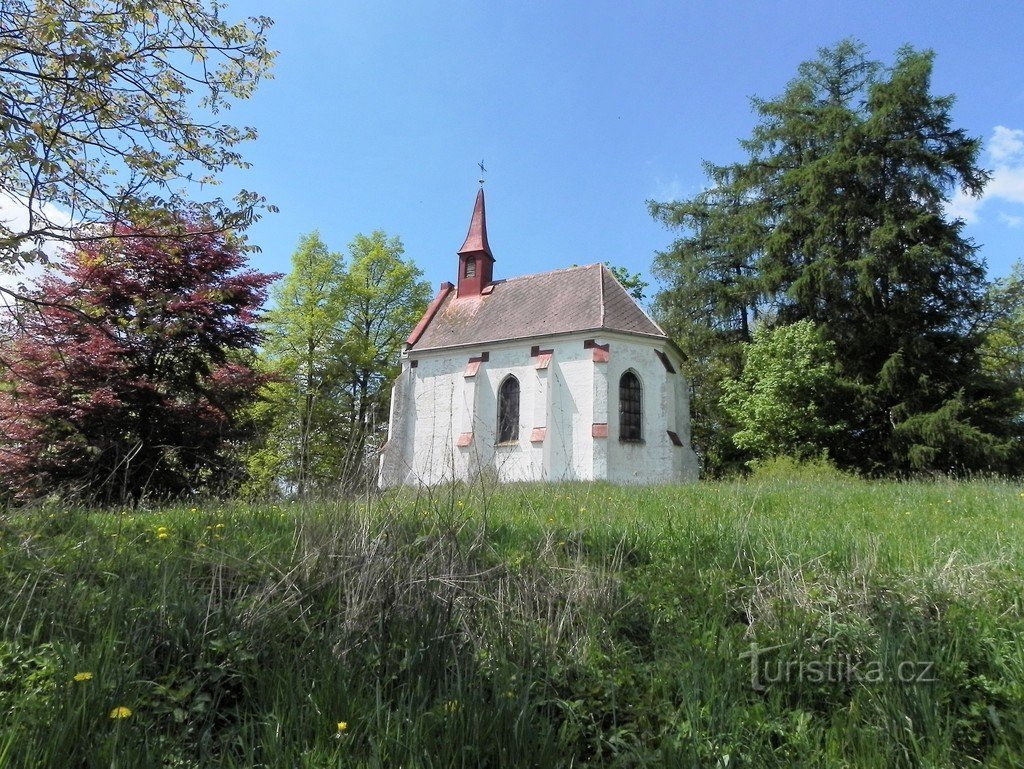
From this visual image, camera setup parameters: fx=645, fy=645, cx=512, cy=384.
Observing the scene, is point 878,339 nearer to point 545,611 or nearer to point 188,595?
point 545,611

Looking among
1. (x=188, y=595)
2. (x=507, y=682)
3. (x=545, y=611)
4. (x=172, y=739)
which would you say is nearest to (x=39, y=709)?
(x=172, y=739)

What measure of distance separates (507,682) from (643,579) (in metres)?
1.98

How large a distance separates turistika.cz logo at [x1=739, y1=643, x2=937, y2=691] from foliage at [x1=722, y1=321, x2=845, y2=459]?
68.2 ft

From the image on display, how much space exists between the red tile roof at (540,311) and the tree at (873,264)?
5.62 meters

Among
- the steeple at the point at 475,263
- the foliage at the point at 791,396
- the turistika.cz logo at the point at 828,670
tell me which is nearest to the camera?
the turistika.cz logo at the point at 828,670

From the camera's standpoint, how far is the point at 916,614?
3766mm

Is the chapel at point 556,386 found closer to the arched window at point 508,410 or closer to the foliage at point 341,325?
the arched window at point 508,410

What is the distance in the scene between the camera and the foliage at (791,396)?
23000 millimetres

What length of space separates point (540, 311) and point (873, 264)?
12122 mm

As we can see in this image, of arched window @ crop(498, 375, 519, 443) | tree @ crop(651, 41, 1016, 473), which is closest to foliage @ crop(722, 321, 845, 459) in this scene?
tree @ crop(651, 41, 1016, 473)

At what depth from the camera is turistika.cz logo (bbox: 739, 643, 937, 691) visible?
3160mm

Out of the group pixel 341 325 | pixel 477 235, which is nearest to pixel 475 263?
pixel 477 235

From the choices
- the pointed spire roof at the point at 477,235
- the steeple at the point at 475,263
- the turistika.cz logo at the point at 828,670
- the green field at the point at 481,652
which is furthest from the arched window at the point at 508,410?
the turistika.cz logo at the point at 828,670

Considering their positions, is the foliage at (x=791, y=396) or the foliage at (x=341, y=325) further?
the foliage at (x=341, y=325)
